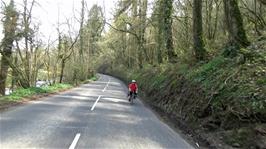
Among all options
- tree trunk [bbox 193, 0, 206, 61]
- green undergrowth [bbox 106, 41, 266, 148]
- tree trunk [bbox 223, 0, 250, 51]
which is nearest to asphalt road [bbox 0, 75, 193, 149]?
green undergrowth [bbox 106, 41, 266, 148]

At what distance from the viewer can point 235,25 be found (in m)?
14.4

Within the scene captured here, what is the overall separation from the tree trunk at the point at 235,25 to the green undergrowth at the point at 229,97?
74cm

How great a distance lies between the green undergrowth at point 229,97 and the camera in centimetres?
951

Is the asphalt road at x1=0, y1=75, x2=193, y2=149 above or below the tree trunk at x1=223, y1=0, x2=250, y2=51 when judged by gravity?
below

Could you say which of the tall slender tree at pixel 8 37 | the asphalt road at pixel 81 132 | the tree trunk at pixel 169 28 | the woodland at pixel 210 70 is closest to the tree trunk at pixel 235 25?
the woodland at pixel 210 70

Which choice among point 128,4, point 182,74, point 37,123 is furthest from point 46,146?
point 128,4

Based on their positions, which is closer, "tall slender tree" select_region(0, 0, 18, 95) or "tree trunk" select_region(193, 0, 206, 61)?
"tree trunk" select_region(193, 0, 206, 61)

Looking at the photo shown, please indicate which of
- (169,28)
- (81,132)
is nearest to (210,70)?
(81,132)

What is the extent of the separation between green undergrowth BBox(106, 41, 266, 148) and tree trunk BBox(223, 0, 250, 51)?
2.44ft

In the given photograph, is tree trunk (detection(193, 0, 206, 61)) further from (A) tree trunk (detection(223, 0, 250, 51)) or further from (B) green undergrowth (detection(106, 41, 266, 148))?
(A) tree trunk (detection(223, 0, 250, 51))

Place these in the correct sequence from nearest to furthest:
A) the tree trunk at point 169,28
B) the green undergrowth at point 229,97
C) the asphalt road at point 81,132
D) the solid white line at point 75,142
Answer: the solid white line at point 75,142 < the asphalt road at point 81,132 < the green undergrowth at point 229,97 < the tree trunk at point 169,28

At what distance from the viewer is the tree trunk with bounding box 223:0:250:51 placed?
14.3 m

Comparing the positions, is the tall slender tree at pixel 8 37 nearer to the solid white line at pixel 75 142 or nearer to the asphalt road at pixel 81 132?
the asphalt road at pixel 81 132

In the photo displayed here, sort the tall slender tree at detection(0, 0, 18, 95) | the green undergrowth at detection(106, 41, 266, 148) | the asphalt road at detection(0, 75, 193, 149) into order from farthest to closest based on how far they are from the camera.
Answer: the tall slender tree at detection(0, 0, 18, 95) < the green undergrowth at detection(106, 41, 266, 148) < the asphalt road at detection(0, 75, 193, 149)
